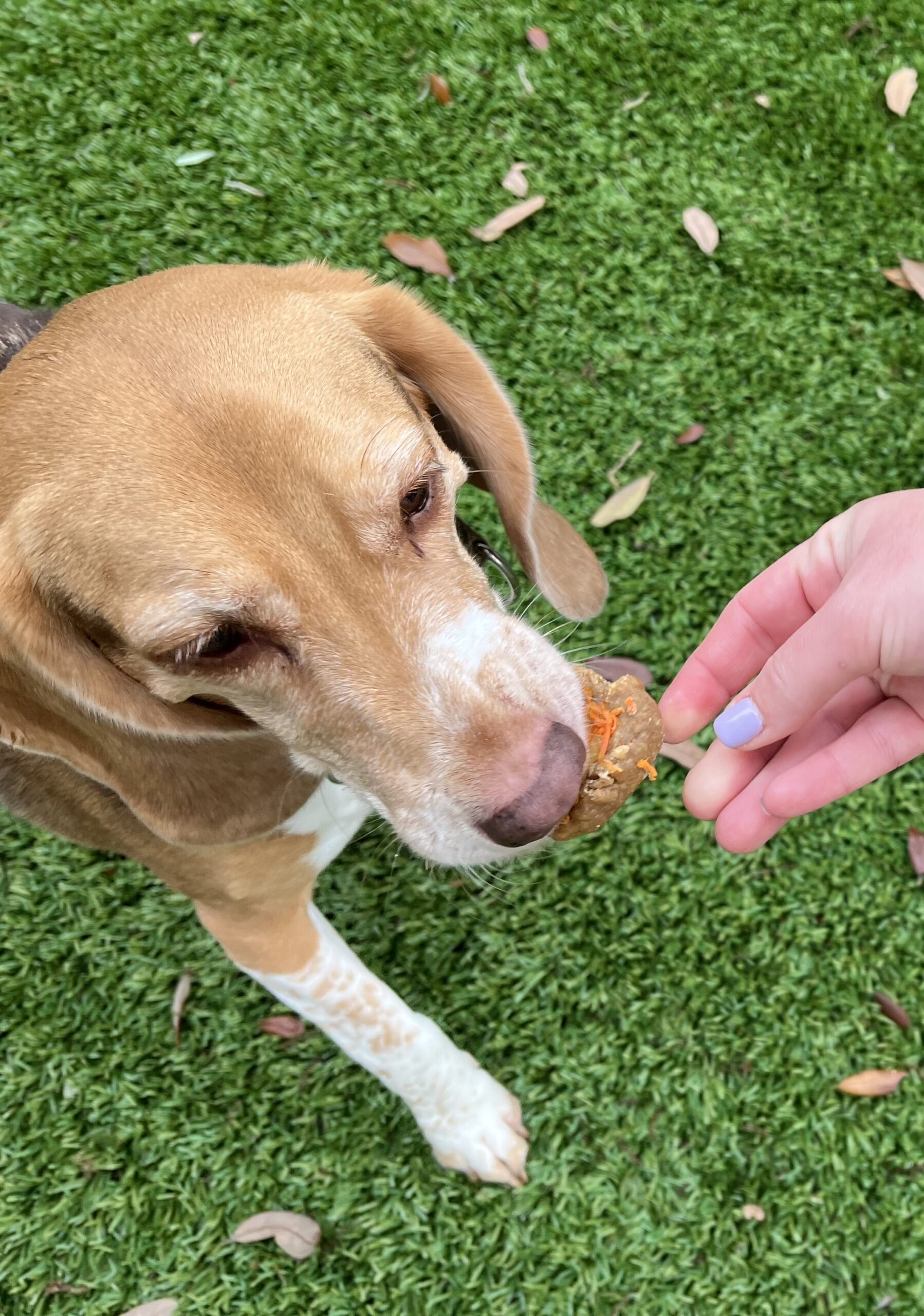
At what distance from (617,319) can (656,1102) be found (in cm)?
288

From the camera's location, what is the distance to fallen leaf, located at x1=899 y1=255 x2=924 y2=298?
11.9 ft

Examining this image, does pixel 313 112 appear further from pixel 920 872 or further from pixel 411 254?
pixel 920 872

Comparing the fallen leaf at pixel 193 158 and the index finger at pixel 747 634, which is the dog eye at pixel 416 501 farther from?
the fallen leaf at pixel 193 158

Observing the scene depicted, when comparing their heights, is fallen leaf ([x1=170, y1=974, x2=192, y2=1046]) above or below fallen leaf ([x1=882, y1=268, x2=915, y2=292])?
below

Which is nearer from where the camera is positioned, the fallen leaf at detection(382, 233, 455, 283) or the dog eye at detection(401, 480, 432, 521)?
the dog eye at detection(401, 480, 432, 521)

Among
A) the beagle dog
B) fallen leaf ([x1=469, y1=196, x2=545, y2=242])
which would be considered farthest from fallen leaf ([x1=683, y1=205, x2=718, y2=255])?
the beagle dog

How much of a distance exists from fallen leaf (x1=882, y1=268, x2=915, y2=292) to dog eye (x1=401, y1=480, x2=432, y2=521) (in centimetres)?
284

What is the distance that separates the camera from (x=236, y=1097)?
293 centimetres

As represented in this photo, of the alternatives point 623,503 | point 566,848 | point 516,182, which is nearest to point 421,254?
point 516,182

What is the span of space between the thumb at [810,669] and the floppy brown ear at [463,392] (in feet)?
2.33

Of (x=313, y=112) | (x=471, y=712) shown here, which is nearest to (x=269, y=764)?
(x=471, y=712)

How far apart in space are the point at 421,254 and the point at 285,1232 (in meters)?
3.52

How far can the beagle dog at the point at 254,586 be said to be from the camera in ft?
5.25

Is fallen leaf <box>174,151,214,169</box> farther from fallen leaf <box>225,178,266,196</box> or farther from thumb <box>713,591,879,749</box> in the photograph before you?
thumb <box>713,591,879,749</box>
